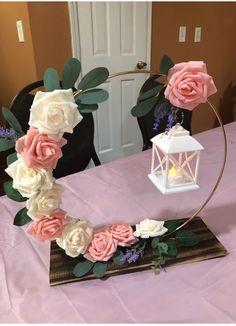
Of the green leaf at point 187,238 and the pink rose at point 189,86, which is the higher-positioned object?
the pink rose at point 189,86

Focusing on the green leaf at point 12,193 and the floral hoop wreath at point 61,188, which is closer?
the floral hoop wreath at point 61,188

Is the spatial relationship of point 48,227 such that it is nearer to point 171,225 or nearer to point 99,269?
point 99,269

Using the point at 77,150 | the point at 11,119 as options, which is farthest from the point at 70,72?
the point at 77,150

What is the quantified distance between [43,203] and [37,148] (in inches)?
5.1

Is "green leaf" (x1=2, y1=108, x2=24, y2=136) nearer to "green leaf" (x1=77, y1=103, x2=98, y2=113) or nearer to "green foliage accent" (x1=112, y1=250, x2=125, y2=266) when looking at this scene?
"green leaf" (x1=77, y1=103, x2=98, y2=113)

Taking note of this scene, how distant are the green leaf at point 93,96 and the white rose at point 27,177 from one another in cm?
17

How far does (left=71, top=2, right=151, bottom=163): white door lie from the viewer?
2188 millimetres

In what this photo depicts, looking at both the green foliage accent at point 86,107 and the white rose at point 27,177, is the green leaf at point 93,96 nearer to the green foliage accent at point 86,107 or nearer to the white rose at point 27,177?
the green foliage accent at point 86,107

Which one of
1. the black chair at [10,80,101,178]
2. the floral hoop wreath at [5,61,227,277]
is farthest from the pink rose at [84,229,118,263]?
the black chair at [10,80,101,178]

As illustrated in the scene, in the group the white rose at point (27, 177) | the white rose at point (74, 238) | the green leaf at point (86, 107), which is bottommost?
the white rose at point (74, 238)

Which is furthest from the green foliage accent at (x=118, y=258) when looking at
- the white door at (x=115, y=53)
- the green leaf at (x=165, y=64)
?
the white door at (x=115, y=53)

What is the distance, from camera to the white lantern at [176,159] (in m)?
0.70

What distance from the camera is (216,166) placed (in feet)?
3.99

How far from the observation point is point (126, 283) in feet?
2.16
